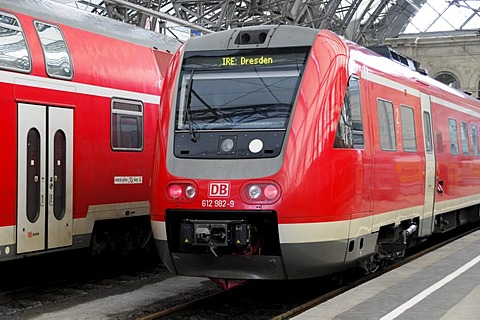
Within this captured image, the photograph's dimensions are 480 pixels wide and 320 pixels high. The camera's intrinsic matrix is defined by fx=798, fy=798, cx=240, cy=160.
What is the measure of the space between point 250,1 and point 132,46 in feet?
65.5

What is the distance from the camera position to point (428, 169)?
11.6m

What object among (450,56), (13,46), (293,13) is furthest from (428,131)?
(450,56)

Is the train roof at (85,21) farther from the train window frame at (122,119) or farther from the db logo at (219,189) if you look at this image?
the db logo at (219,189)

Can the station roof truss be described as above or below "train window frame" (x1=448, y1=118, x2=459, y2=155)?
above

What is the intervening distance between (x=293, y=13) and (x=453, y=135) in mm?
20658

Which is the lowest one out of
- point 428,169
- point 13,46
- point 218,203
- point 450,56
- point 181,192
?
point 218,203

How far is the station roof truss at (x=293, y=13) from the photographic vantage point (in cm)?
2678

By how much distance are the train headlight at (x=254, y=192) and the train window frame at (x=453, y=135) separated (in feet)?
20.7

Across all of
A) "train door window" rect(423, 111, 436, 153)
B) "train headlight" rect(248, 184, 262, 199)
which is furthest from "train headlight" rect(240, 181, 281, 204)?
"train door window" rect(423, 111, 436, 153)

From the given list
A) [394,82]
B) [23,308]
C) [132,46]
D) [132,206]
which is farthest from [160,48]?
[23,308]

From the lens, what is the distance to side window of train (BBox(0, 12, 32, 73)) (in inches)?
360

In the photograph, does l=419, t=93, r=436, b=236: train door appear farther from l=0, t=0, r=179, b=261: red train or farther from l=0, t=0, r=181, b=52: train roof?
l=0, t=0, r=181, b=52: train roof

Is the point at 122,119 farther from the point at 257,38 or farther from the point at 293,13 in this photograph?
the point at 293,13

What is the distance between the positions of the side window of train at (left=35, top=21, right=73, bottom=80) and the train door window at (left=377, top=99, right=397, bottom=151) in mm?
3932
